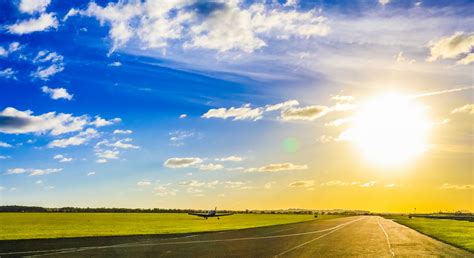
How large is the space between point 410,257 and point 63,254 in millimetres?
17982

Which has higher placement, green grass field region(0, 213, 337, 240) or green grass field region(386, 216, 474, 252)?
green grass field region(0, 213, 337, 240)

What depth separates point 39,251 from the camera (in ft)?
80.0

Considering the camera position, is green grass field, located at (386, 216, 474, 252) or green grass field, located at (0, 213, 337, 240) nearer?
green grass field, located at (386, 216, 474, 252)

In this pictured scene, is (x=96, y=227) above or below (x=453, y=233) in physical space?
above

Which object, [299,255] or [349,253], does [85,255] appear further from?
[349,253]

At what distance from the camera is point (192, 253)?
23.9 metres

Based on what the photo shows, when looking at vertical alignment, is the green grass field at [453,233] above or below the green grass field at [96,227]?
below

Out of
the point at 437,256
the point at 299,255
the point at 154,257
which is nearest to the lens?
the point at 154,257

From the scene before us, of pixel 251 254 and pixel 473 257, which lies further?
pixel 473 257

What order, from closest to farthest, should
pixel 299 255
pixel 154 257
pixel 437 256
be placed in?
pixel 154 257 < pixel 299 255 < pixel 437 256

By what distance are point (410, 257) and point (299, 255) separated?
239 inches

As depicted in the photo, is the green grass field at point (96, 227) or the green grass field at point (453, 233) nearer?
the green grass field at point (453, 233)

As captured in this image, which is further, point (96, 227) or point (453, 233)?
point (96, 227)

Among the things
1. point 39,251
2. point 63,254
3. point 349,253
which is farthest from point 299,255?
point 39,251
